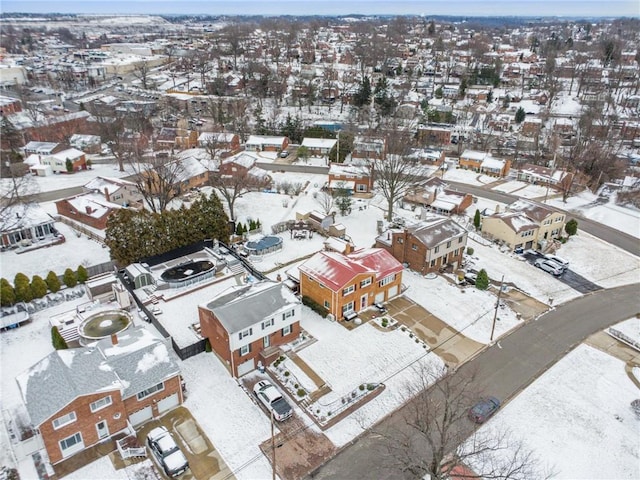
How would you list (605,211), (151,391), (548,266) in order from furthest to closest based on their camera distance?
(605,211) → (548,266) → (151,391)

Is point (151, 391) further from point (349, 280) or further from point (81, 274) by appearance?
point (81, 274)

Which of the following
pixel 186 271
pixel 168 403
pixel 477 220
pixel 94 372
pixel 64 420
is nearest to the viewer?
pixel 64 420

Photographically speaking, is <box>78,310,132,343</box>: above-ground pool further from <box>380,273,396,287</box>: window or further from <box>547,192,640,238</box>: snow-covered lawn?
<box>547,192,640,238</box>: snow-covered lawn

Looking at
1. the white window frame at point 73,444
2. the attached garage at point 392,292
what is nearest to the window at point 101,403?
the white window frame at point 73,444

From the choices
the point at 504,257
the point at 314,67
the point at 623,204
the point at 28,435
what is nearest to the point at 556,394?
the point at 504,257

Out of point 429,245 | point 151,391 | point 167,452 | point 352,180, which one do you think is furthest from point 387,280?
point 352,180

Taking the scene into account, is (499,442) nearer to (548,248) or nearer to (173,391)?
(173,391)

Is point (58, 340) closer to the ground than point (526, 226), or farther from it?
closer to the ground
